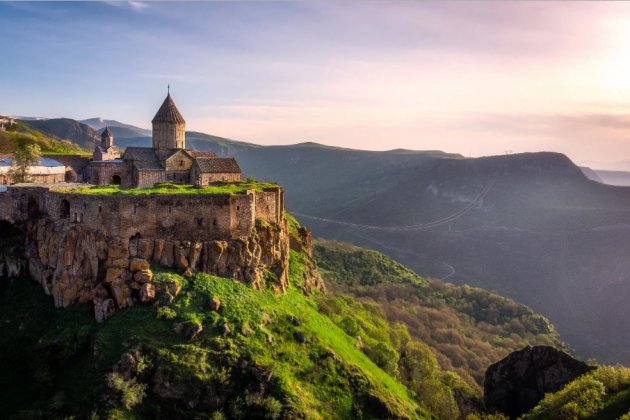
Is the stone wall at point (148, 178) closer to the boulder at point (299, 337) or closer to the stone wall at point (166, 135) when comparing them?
the stone wall at point (166, 135)

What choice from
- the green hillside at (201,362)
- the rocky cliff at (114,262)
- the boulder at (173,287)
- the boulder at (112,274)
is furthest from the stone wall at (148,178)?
the boulder at (173,287)

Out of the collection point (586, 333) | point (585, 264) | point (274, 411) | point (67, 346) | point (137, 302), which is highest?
point (137, 302)

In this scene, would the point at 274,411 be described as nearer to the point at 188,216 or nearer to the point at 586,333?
the point at 188,216

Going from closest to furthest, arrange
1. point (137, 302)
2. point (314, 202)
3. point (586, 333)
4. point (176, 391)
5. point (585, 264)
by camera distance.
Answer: point (176, 391), point (137, 302), point (586, 333), point (585, 264), point (314, 202)

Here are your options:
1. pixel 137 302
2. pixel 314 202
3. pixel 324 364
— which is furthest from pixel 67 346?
pixel 314 202

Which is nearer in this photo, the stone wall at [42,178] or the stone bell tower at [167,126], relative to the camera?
the stone wall at [42,178]

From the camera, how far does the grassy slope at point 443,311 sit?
56.8 metres

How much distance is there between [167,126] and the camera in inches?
1662

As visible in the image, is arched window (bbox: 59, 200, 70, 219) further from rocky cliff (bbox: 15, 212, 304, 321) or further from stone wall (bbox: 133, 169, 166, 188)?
stone wall (bbox: 133, 169, 166, 188)

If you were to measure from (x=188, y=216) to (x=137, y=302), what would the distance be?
19.6 ft

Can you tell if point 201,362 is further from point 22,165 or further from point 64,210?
point 22,165

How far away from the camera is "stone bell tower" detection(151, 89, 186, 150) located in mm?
42188

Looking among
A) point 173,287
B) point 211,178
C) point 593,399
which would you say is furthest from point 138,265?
point 593,399

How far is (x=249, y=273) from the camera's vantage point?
30.6 m
